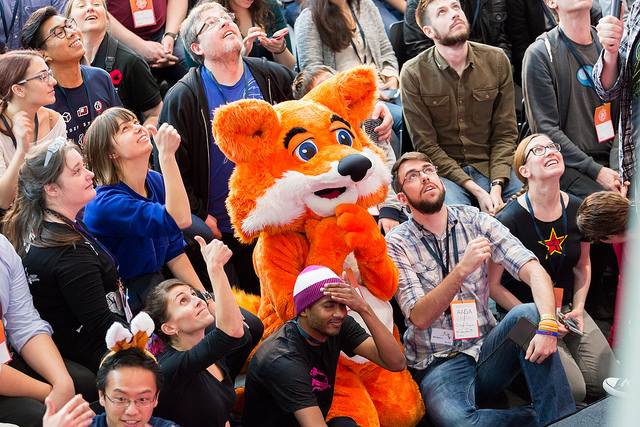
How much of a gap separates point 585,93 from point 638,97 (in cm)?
125

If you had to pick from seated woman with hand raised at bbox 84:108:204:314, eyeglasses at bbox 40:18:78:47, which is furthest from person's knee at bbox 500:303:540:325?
eyeglasses at bbox 40:18:78:47

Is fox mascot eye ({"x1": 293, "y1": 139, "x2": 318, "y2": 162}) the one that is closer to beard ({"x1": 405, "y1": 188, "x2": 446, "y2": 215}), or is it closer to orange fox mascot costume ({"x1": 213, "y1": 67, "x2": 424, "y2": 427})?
orange fox mascot costume ({"x1": 213, "y1": 67, "x2": 424, "y2": 427})

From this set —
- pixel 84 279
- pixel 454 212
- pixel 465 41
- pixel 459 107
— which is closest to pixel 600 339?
pixel 454 212

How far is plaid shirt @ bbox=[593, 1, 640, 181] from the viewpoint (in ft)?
8.16

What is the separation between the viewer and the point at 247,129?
7.93ft

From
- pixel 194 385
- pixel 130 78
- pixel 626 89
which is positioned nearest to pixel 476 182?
pixel 626 89

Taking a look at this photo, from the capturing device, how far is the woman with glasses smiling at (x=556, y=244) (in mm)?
3094

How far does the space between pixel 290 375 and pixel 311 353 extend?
126mm

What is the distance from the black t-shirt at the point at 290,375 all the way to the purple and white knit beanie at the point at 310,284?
11cm

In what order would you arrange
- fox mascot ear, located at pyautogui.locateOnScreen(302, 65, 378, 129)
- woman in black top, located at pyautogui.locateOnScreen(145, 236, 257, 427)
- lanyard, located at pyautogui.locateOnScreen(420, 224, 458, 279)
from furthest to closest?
lanyard, located at pyautogui.locateOnScreen(420, 224, 458, 279)
fox mascot ear, located at pyautogui.locateOnScreen(302, 65, 378, 129)
woman in black top, located at pyautogui.locateOnScreen(145, 236, 257, 427)

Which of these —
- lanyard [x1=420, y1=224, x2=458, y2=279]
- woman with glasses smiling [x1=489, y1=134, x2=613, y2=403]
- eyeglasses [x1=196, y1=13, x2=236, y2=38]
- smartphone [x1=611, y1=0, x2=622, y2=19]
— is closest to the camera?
lanyard [x1=420, y1=224, x2=458, y2=279]

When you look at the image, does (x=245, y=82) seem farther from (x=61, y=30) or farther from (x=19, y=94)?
Answer: (x=19, y=94)

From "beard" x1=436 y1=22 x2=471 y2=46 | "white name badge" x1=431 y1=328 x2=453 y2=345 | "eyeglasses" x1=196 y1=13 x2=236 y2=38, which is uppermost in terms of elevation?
"eyeglasses" x1=196 y1=13 x2=236 y2=38

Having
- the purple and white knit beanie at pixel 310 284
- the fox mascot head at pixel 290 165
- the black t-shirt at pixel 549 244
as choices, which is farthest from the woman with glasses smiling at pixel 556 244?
the purple and white knit beanie at pixel 310 284
